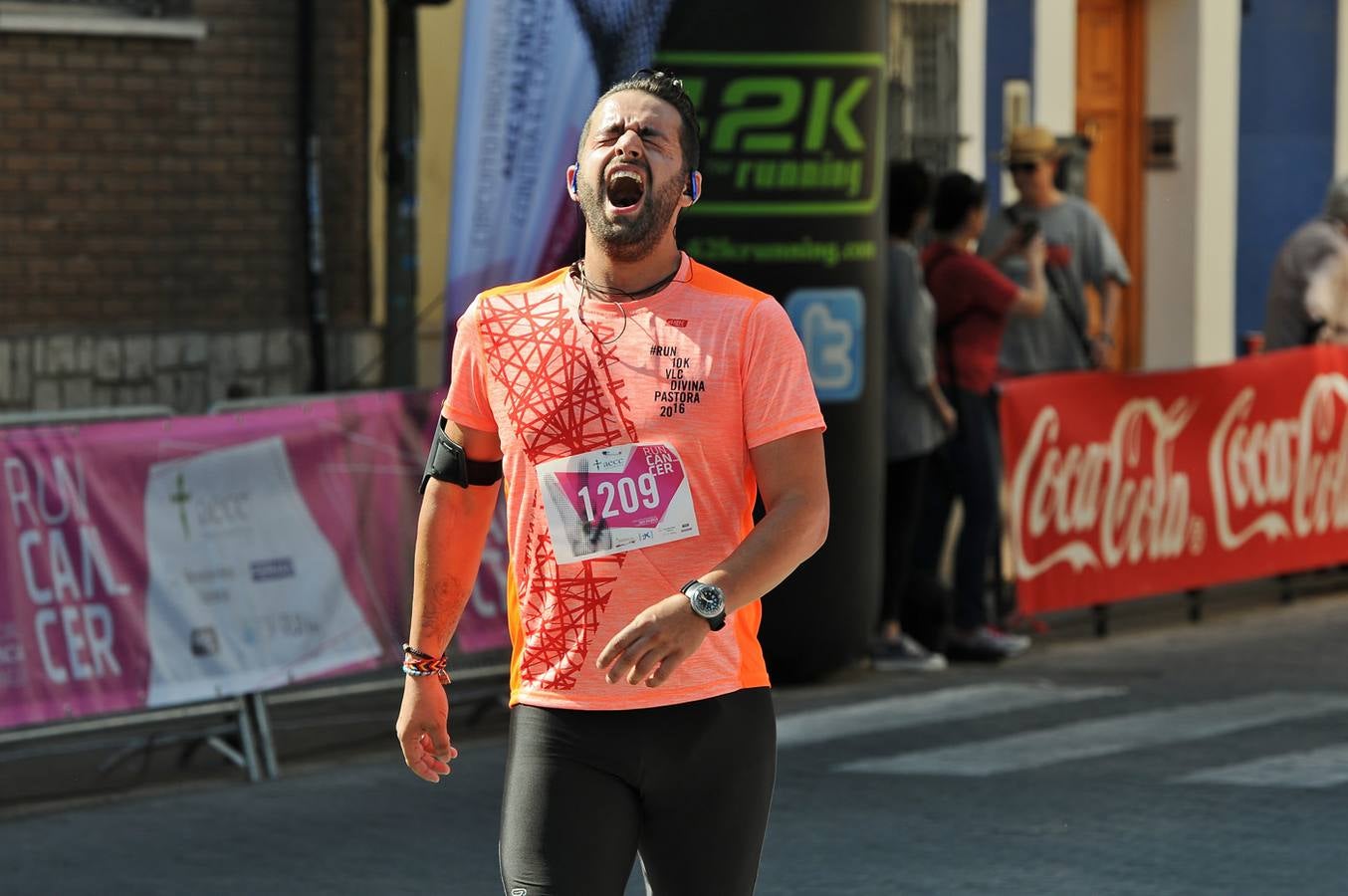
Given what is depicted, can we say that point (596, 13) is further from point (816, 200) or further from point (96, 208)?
point (96, 208)

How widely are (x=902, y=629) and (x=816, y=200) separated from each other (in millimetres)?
1979

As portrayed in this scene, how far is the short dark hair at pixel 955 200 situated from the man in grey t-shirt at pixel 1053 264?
19.8 inches

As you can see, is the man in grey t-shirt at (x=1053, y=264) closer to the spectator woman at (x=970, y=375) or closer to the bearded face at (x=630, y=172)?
the spectator woman at (x=970, y=375)

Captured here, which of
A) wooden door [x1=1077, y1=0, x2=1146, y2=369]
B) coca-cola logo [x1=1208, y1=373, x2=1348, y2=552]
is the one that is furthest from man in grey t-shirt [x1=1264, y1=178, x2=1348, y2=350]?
wooden door [x1=1077, y1=0, x2=1146, y2=369]

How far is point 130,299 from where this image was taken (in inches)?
466

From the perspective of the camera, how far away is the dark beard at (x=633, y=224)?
3.83m

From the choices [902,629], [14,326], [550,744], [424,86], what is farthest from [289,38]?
[550,744]

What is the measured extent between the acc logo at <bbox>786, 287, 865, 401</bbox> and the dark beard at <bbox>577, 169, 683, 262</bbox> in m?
5.62

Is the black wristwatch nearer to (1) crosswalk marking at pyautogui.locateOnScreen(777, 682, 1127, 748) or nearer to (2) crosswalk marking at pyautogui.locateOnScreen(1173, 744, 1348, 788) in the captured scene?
(2) crosswalk marking at pyautogui.locateOnScreen(1173, 744, 1348, 788)

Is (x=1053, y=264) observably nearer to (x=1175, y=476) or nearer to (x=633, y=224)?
(x=1175, y=476)

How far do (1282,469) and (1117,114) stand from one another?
723cm

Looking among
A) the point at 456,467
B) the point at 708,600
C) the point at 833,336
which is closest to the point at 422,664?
the point at 456,467

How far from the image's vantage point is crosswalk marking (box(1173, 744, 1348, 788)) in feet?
25.1

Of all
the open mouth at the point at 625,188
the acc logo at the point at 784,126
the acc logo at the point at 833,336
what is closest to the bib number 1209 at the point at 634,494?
the open mouth at the point at 625,188
